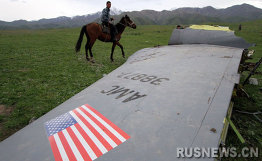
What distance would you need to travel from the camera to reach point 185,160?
1.41 meters

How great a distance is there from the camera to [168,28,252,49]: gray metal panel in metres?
5.60

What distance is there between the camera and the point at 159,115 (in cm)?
205

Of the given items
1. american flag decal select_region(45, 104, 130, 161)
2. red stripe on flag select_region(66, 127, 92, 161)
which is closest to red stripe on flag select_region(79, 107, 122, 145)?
american flag decal select_region(45, 104, 130, 161)

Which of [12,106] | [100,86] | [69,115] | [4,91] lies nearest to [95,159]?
[69,115]

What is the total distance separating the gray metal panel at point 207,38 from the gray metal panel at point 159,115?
2.98 m

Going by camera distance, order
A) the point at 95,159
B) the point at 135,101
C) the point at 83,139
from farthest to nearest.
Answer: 1. the point at 135,101
2. the point at 83,139
3. the point at 95,159

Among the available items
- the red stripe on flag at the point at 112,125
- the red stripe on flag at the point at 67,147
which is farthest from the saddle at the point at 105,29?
the red stripe on flag at the point at 67,147

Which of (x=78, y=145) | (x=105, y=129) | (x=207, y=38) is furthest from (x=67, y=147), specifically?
(x=207, y=38)

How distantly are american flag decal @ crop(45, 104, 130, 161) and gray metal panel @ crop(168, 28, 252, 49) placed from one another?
5.77 m

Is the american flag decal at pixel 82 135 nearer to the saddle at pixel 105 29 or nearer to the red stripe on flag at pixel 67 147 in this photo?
the red stripe on flag at pixel 67 147

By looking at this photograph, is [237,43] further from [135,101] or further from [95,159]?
[95,159]

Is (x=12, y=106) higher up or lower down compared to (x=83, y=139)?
lower down

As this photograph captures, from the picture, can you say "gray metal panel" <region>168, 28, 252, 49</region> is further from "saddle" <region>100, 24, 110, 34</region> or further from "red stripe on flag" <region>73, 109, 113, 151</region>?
"red stripe on flag" <region>73, 109, 113, 151</region>

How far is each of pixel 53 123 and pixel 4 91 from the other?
6.07 m
